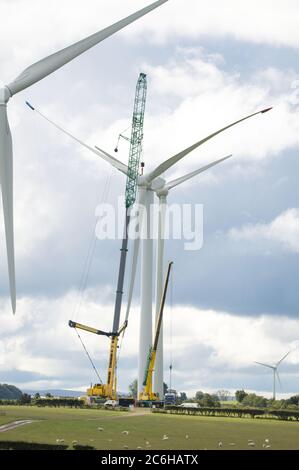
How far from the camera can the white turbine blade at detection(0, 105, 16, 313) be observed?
51341 mm

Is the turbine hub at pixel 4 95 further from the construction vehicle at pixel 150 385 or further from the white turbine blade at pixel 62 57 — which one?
the construction vehicle at pixel 150 385

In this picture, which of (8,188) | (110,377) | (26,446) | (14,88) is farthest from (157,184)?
(26,446)

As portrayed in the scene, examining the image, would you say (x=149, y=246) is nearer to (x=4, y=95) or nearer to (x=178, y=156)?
(x=178, y=156)

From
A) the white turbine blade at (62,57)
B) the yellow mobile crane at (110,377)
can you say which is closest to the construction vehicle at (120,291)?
the yellow mobile crane at (110,377)

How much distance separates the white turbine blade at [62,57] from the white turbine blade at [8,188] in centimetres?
267

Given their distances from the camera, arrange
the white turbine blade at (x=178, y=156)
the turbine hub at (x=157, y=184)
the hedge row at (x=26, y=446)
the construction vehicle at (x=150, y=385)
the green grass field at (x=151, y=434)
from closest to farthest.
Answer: the hedge row at (x=26, y=446), the green grass field at (x=151, y=434), the white turbine blade at (x=178, y=156), the construction vehicle at (x=150, y=385), the turbine hub at (x=157, y=184)

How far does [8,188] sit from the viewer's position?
5241cm

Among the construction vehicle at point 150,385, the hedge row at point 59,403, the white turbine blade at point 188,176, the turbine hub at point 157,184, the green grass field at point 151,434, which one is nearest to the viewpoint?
the green grass field at point 151,434

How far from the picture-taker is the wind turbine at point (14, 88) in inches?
2051

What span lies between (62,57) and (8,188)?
480 inches
